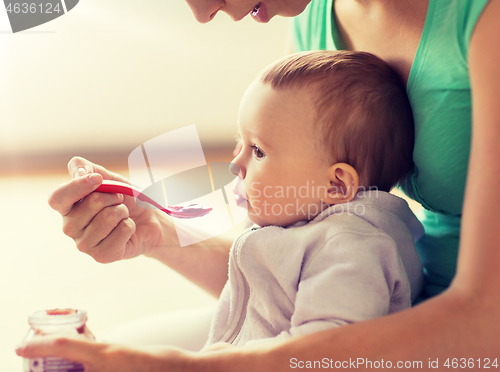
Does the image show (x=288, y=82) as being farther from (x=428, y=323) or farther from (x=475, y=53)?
(x=428, y=323)

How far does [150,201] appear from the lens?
0.79 meters

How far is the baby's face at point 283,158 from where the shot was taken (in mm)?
663

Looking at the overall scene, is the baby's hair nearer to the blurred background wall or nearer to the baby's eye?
the baby's eye

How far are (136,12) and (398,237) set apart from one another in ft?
11.7

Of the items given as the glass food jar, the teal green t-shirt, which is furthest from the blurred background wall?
the glass food jar

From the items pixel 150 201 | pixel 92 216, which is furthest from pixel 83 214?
pixel 150 201

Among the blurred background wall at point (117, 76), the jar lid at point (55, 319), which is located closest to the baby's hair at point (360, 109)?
the jar lid at point (55, 319)

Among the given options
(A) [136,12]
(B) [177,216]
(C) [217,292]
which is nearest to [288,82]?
(B) [177,216]

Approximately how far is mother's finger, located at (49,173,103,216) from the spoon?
29 millimetres

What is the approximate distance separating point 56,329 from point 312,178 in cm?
40

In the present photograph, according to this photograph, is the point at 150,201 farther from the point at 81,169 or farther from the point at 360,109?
the point at 360,109

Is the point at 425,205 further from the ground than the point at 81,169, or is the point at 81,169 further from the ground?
the point at 81,169

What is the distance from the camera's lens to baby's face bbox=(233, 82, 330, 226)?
0.66 meters

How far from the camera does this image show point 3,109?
3.94 meters
